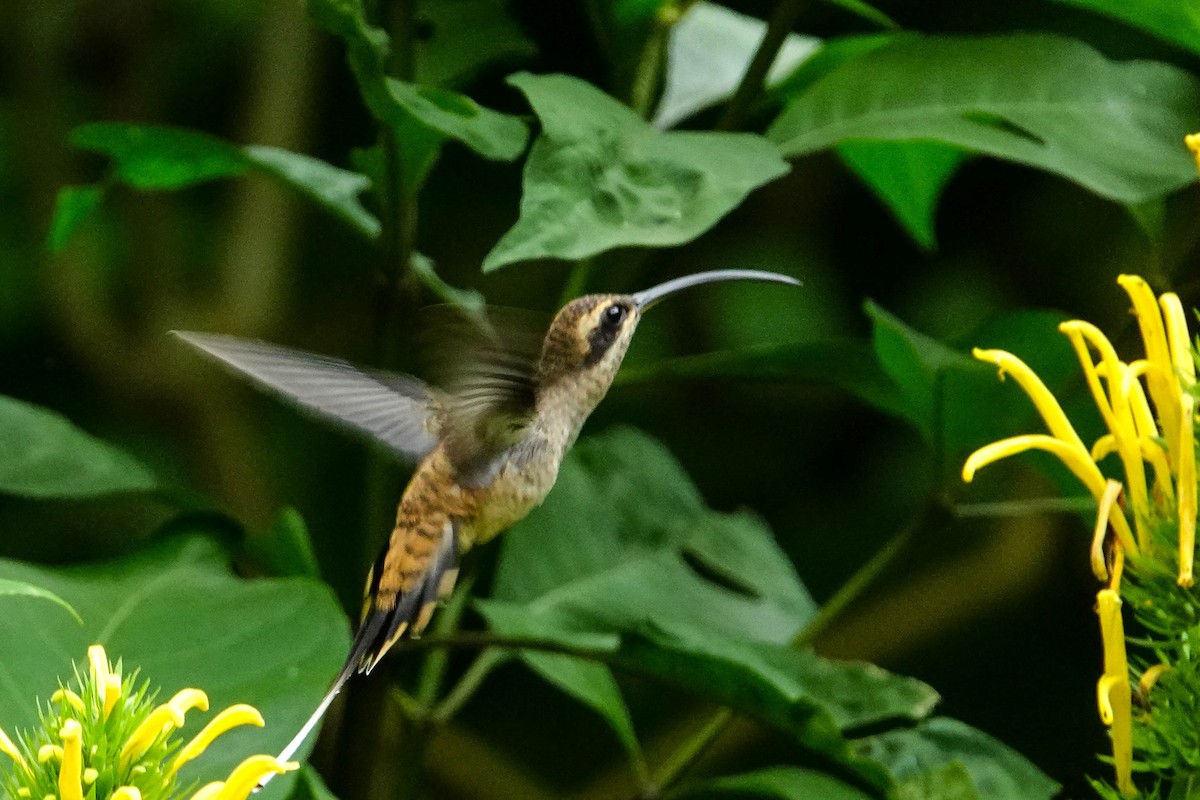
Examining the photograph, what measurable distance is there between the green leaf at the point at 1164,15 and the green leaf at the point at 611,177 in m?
0.19

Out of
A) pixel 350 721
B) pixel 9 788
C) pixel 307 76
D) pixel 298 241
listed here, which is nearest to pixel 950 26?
pixel 307 76

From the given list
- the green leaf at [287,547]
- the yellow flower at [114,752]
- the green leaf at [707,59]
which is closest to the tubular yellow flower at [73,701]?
the yellow flower at [114,752]

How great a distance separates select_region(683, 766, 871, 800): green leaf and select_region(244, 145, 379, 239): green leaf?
0.32 metres

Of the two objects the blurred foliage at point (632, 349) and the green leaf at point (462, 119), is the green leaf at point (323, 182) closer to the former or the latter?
the blurred foliage at point (632, 349)

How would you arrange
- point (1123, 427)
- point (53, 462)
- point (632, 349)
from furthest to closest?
point (632, 349) → point (53, 462) → point (1123, 427)

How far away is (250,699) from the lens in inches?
21.4

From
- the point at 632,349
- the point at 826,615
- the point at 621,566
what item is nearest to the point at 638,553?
the point at 621,566

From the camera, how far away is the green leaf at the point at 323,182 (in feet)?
2.23

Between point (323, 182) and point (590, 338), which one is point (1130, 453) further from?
point (323, 182)

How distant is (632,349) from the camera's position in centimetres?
159

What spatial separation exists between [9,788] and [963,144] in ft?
1.44

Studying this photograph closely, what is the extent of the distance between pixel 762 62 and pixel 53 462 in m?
0.39

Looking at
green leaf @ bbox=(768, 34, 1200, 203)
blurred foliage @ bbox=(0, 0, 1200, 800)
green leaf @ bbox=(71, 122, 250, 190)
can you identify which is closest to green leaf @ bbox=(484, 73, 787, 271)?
→ blurred foliage @ bbox=(0, 0, 1200, 800)

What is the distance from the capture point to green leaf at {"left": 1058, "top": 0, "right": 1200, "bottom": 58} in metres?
0.61
